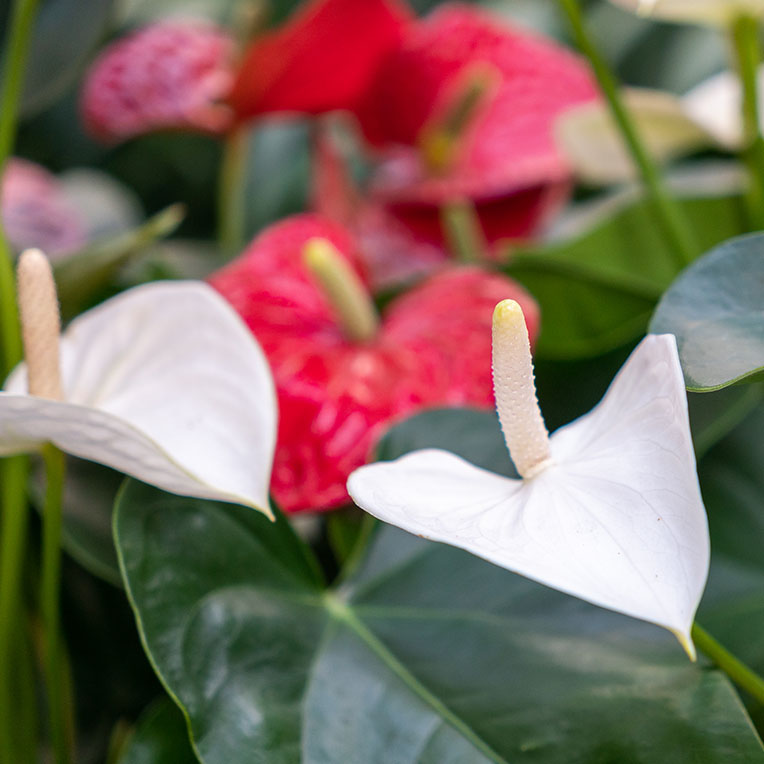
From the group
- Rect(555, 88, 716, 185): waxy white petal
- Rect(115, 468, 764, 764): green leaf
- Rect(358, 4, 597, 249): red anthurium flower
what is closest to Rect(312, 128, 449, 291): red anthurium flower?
Rect(358, 4, 597, 249): red anthurium flower

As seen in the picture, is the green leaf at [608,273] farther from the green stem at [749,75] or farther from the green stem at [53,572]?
the green stem at [53,572]

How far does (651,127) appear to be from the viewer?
51 cm

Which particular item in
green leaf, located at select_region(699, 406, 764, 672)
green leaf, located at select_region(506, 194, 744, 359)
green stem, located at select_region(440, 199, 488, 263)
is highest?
green leaf, located at select_region(506, 194, 744, 359)

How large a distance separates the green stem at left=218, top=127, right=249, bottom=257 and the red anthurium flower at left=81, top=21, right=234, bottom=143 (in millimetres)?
14

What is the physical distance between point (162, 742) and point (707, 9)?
390mm

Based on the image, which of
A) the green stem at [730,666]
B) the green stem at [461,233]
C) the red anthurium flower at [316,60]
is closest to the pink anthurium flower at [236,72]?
the red anthurium flower at [316,60]

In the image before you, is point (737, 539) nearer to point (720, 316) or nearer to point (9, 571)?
point (720, 316)

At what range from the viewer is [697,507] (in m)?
0.19

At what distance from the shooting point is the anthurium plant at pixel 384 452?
0.76 feet

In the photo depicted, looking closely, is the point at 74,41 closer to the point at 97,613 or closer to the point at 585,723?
the point at 97,613

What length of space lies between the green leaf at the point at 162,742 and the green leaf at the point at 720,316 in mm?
204

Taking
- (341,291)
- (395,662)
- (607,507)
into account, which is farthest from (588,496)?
(341,291)

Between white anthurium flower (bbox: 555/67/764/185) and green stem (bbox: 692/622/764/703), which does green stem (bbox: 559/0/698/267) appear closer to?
white anthurium flower (bbox: 555/67/764/185)

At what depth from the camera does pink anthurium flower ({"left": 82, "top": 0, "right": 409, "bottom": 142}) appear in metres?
0.57
